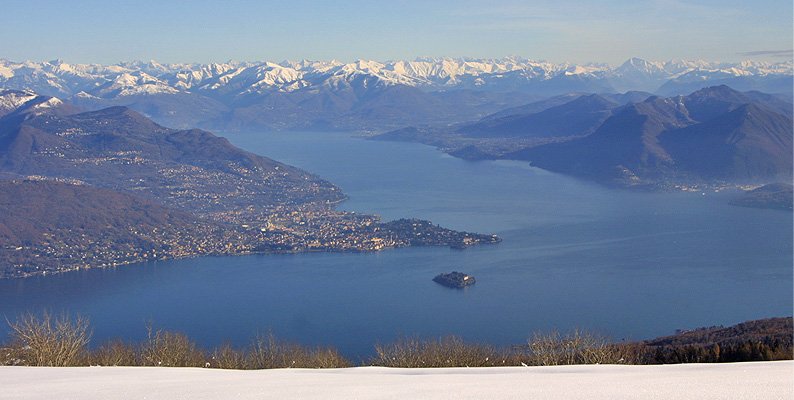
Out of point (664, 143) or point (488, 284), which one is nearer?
point (488, 284)

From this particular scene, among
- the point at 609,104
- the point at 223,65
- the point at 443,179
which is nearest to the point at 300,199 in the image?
the point at 443,179

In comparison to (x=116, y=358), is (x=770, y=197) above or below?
below

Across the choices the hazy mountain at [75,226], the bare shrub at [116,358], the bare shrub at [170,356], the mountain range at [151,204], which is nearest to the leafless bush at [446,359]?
the bare shrub at [170,356]

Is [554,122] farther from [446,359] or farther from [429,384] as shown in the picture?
[429,384]

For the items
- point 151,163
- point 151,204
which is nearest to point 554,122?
point 151,163

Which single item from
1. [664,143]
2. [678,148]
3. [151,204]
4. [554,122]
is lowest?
[151,204]

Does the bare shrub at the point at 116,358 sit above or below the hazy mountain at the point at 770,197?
above

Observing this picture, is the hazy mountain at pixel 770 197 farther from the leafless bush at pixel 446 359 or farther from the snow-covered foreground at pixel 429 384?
the snow-covered foreground at pixel 429 384
